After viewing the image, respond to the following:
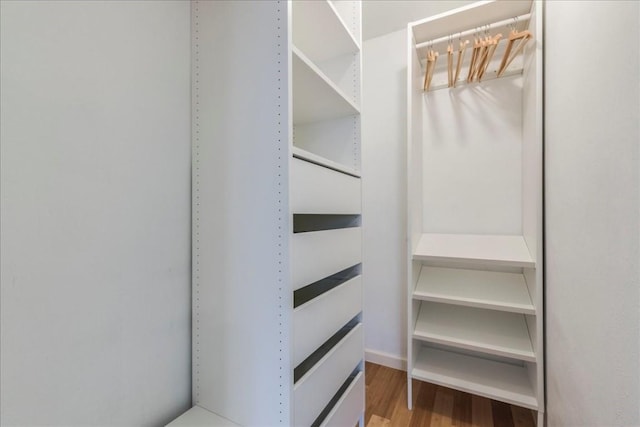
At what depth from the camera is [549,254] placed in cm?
131

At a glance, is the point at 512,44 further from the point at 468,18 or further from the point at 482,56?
the point at 468,18

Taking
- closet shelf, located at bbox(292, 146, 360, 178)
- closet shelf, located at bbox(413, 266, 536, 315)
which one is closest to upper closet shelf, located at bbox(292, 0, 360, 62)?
closet shelf, located at bbox(292, 146, 360, 178)

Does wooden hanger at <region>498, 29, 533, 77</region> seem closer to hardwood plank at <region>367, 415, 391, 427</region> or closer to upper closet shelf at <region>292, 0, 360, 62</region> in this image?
upper closet shelf at <region>292, 0, 360, 62</region>

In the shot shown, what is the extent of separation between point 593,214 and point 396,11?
69.9 inches

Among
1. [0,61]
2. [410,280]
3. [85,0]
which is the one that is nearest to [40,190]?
[0,61]

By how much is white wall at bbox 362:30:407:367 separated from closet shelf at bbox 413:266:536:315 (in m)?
0.30

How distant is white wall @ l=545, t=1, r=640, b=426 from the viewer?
2.36 feet

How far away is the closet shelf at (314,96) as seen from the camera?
104 cm

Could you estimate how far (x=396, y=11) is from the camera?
1.88 meters

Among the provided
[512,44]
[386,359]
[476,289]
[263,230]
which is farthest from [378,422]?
[512,44]

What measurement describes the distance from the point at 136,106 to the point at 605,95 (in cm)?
157

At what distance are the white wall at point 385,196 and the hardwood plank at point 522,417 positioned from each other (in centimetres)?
69

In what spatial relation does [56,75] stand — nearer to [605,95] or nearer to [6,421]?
[6,421]

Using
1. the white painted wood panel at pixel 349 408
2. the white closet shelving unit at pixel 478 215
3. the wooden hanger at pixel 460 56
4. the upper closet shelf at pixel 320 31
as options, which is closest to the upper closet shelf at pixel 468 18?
the white closet shelving unit at pixel 478 215
